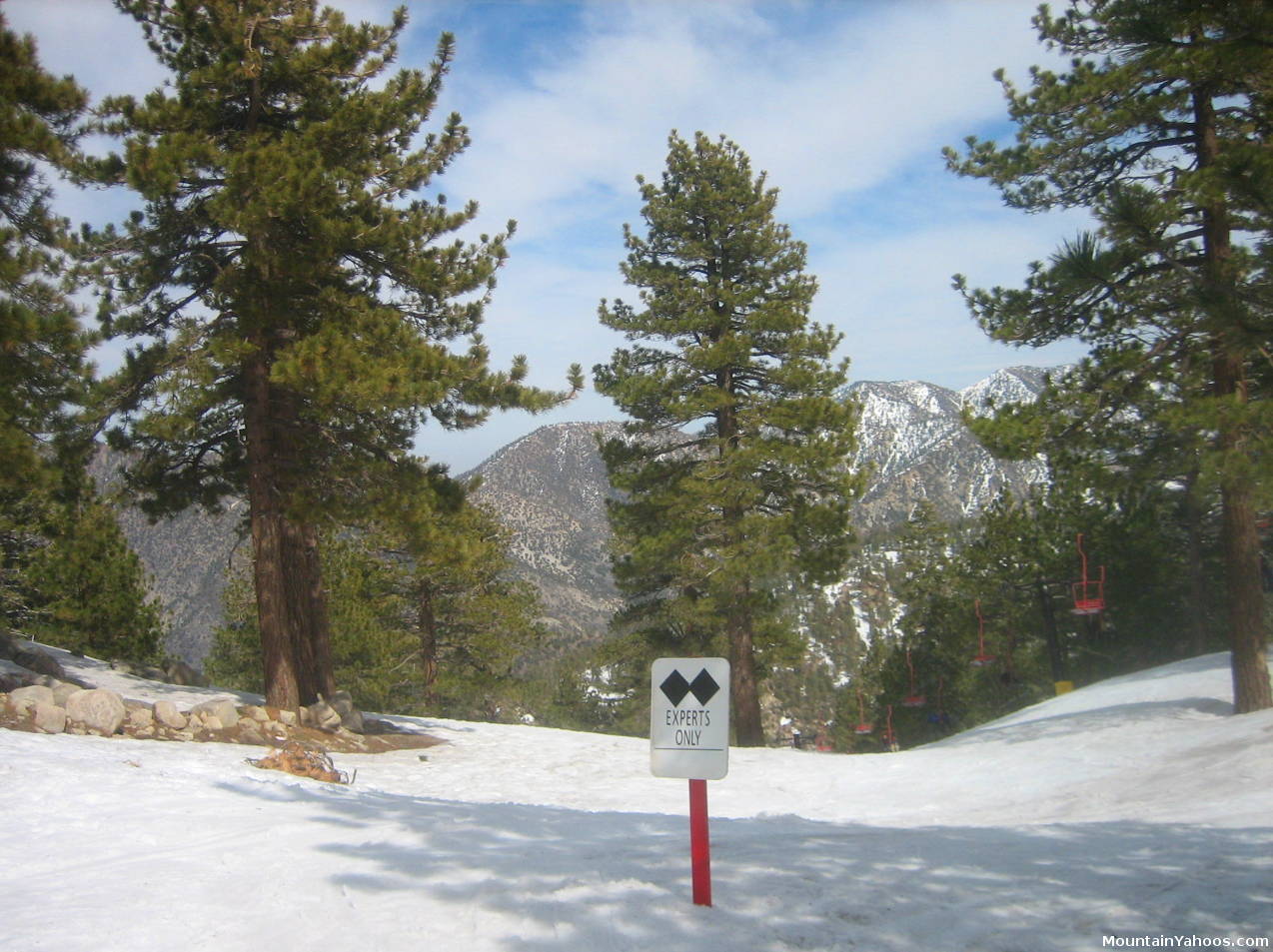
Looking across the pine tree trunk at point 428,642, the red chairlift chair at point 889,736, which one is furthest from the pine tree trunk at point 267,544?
the red chairlift chair at point 889,736

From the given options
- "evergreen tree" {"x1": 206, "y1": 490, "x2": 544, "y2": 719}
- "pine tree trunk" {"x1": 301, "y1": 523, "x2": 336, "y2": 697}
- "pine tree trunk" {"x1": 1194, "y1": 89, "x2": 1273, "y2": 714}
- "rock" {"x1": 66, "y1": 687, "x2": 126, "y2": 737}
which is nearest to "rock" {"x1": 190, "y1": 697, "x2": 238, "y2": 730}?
"rock" {"x1": 66, "y1": 687, "x2": 126, "y2": 737}

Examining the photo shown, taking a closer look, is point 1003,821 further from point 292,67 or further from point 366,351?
point 292,67

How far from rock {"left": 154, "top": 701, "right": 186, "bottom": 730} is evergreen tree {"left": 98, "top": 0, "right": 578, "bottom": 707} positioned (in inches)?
78.0

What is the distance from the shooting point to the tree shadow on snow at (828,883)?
4402 mm

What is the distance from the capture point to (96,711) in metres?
10.9

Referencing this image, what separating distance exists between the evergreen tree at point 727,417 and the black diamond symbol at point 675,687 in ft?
42.5

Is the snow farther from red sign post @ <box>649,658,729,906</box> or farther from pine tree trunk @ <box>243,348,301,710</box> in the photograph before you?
pine tree trunk @ <box>243,348,301,710</box>

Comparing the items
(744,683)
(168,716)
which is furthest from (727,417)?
(168,716)

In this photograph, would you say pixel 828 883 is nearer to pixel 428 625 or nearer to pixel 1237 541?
pixel 1237 541

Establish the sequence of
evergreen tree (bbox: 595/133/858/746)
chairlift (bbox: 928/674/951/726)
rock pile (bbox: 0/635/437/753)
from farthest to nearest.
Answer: chairlift (bbox: 928/674/951/726)
evergreen tree (bbox: 595/133/858/746)
rock pile (bbox: 0/635/437/753)

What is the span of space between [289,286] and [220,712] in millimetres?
5701

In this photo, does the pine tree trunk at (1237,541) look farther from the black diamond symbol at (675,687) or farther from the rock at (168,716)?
the rock at (168,716)

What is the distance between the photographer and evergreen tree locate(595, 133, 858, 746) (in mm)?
18672

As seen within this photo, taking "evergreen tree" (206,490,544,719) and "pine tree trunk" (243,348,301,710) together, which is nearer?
"pine tree trunk" (243,348,301,710)
